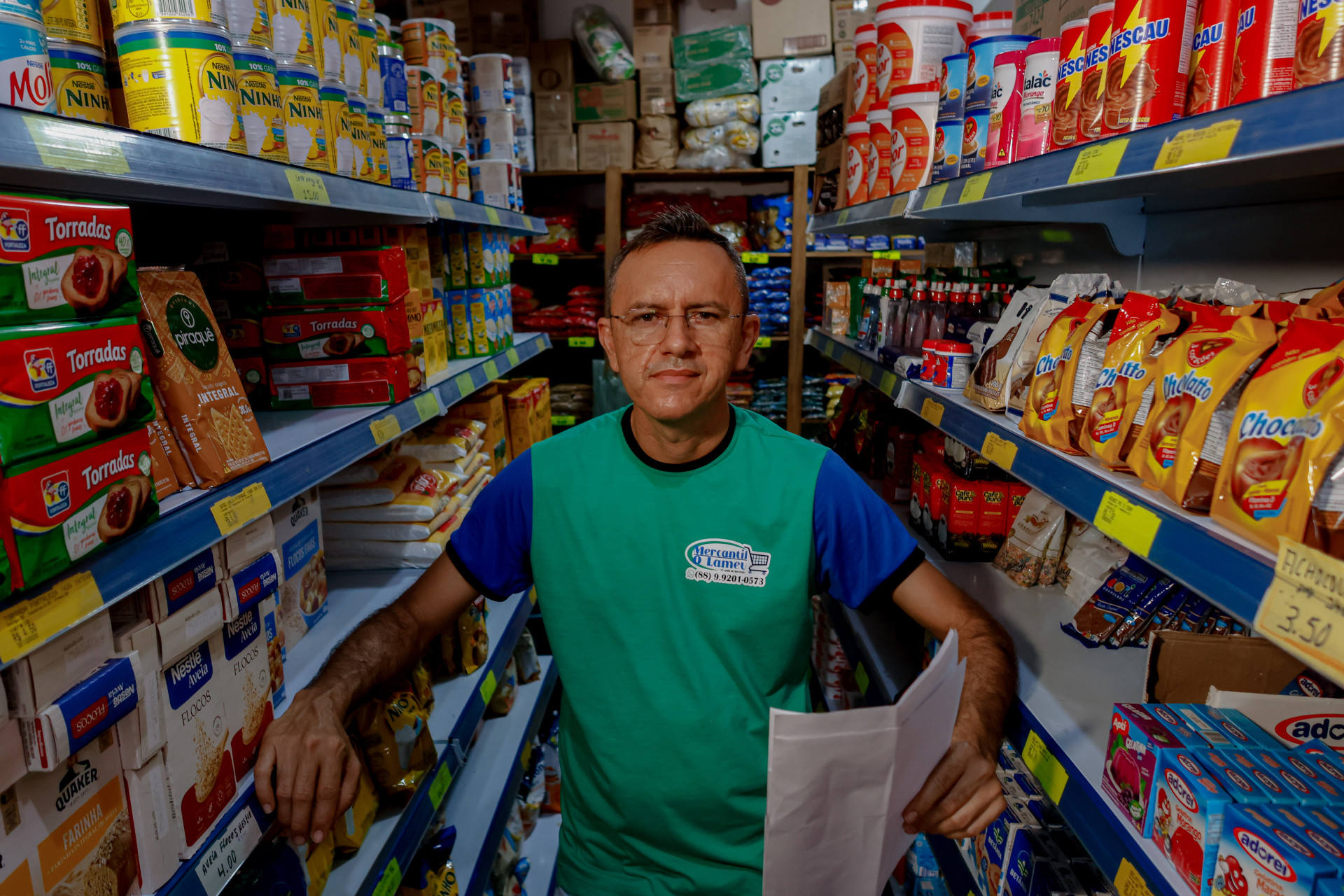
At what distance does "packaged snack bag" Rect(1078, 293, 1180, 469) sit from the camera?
43.7 inches

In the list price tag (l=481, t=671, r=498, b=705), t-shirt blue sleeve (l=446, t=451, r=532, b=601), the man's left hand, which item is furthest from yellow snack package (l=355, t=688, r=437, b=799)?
the man's left hand

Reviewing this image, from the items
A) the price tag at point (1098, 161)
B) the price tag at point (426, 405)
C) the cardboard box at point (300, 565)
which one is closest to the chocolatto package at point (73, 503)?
the cardboard box at point (300, 565)

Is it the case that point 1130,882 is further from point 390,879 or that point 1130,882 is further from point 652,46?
point 652,46

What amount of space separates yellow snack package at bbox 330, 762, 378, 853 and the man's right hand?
0.25 metres

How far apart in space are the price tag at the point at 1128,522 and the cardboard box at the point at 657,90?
4.33 meters

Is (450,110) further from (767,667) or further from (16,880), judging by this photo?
(16,880)

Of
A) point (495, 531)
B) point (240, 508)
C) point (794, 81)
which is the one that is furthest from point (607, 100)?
point (240, 508)

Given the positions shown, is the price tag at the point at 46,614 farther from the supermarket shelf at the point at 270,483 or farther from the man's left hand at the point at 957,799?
the man's left hand at the point at 957,799

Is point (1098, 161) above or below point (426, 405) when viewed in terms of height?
above

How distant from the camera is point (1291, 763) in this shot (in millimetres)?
930

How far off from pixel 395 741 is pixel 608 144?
4.00 metres

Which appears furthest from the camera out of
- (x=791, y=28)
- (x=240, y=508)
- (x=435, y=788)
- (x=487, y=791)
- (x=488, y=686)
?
(x=791, y=28)

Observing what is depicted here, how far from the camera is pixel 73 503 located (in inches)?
30.0

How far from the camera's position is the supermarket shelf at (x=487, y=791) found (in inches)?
79.0
